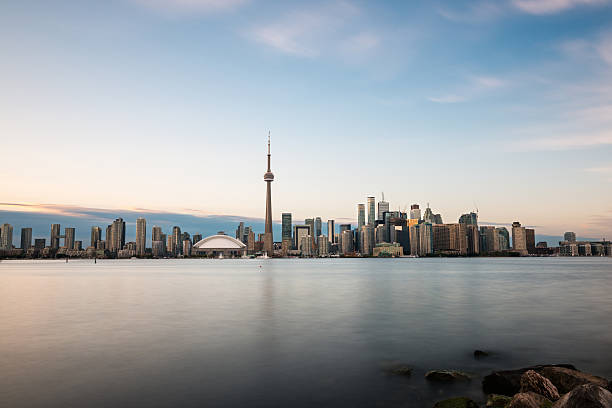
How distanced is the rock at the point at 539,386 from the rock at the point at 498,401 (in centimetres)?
67

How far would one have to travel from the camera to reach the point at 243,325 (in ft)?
97.6

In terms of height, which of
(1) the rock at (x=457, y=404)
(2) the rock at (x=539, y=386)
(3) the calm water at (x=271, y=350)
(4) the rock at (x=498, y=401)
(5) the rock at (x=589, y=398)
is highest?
(5) the rock at (x=589, y=398)

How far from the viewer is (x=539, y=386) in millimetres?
13148

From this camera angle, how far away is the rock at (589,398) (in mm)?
9938

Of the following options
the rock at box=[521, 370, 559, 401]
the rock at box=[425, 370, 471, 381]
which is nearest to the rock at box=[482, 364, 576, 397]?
the rock at box=[521, 370, 559, 401]

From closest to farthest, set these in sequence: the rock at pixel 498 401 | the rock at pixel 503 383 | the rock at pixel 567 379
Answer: the rock at pixel 498 401 → the rock at pixel 567 379 → the rock at pixel 503 383

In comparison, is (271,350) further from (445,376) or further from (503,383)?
(503,383)

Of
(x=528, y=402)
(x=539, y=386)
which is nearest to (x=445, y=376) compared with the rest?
(x=539, y=386)

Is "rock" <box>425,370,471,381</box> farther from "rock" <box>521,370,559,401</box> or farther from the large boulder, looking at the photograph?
"rock" <box>521,370,559,401</box>

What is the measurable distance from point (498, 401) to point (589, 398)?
11.4 feet

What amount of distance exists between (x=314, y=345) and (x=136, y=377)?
9527 mm

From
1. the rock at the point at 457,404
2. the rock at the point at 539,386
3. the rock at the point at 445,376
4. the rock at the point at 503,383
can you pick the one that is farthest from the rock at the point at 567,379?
the rock at the point at 457,404

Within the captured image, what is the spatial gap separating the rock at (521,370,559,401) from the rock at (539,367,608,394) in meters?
1.17

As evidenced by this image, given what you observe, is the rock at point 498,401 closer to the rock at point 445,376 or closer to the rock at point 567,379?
the rock at point 567,379
